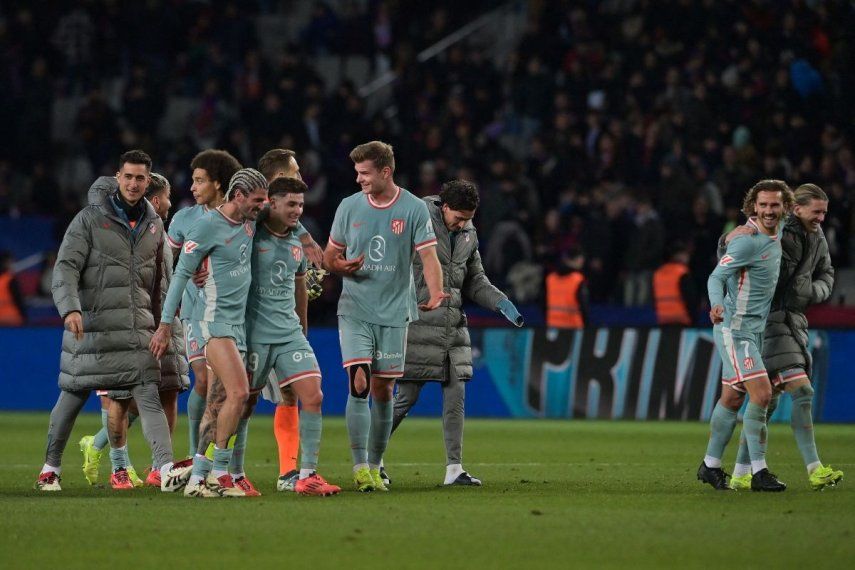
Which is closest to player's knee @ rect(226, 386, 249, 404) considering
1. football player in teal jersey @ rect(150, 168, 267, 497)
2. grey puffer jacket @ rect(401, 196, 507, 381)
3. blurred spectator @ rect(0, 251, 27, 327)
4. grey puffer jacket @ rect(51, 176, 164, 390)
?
football player in teal jersey @ rect(150, 168, 267, 497)

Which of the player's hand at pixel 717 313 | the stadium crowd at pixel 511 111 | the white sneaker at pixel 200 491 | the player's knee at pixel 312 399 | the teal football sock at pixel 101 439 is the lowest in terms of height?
the white sneaker at pixel 200 491

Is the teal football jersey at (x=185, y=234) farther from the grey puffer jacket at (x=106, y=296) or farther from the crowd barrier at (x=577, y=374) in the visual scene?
the crowd barrier at (x=577, y=374)

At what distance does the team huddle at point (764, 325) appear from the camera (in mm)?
10297

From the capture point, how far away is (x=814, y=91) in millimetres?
22891

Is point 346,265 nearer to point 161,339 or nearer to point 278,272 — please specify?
point 278,272

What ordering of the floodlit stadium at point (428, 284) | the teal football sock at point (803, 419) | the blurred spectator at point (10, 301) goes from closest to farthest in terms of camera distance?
the floodlit stadium at point (428, 284), the teal football sock at point (803, 419), the blurred spectator at point (10, 301)

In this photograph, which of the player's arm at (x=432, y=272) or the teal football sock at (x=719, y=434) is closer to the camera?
the player's arm at (x=432, y=272)

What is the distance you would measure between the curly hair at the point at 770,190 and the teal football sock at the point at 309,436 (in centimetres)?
333

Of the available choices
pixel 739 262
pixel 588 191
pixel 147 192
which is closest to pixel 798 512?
pixel 739 262

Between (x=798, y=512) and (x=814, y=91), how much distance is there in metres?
15.0

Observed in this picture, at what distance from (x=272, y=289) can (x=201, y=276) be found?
0.47 m

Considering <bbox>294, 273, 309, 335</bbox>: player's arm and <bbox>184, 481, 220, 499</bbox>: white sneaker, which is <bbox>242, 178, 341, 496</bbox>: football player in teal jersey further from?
<bbox>184, 481, 220, 499</bbox>: white sneaker

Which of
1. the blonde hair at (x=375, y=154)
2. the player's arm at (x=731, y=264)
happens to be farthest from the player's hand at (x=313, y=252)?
the player's arm at (x=731, y=264)

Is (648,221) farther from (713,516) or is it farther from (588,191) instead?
(713,516)
